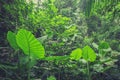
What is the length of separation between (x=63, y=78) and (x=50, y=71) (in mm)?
310

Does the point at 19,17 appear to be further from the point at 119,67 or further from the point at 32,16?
the point at 119,67

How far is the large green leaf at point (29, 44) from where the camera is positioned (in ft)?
10.2

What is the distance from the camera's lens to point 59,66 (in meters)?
4.68

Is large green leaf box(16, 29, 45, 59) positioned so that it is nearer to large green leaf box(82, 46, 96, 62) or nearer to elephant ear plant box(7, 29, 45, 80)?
elephant ear plant box(7, 29, 45, 80)

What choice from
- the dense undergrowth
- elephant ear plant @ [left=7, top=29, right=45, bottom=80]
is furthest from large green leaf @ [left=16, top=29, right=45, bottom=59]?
the dense undergrowth

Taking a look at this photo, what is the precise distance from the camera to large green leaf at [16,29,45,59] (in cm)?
312

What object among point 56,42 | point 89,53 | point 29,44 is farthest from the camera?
point 56,42

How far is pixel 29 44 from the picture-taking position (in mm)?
3279

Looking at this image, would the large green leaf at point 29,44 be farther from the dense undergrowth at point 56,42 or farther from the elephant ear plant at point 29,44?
the dense undergrowth at point 56,42

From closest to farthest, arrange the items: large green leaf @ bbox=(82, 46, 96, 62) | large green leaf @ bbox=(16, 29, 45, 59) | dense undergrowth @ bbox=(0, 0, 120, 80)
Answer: large green leaf @ bbox=(16, 29, 45, 59) < large green leaf @ bbox=(82, 46, 96, 62) < dense undergrowth @ bbox=(0, 0, 120, 80)

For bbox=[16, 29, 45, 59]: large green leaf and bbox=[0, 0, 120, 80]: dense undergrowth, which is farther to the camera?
bbox=[0, 0, 120, 80]: dense undergrowth

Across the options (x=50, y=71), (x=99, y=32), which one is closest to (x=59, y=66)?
(x=50, y=71)

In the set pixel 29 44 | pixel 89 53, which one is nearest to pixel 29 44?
pixel 29 44

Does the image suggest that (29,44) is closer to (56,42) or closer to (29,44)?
(29,44)
